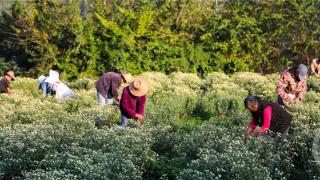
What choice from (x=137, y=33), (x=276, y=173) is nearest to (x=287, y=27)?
(x=137, y=33)

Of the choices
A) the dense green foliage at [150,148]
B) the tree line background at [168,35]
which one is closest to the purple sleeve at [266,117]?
the dense green foliage at [150,148]

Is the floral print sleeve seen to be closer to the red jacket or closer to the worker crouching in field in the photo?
the red jacket

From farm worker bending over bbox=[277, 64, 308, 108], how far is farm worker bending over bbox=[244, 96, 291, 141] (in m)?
1.69

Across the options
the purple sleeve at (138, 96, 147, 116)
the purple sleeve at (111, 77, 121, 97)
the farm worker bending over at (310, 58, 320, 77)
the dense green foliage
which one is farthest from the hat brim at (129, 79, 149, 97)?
the farm worker bending over at (310, 58, 320, 77)

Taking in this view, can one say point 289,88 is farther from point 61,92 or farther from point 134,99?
point 61,92

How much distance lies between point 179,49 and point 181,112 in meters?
8.37

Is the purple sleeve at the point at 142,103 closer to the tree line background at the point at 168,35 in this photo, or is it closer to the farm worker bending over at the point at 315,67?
the farm worker bending over at the point at 315,67

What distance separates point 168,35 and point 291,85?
1145cm

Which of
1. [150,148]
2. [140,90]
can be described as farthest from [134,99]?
[150,148]

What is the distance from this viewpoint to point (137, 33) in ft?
67.8

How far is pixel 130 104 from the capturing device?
381 inches

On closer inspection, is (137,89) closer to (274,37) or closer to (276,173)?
(276,173)

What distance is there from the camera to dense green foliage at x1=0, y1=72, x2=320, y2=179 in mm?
7281

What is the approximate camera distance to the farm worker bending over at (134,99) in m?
9.43
